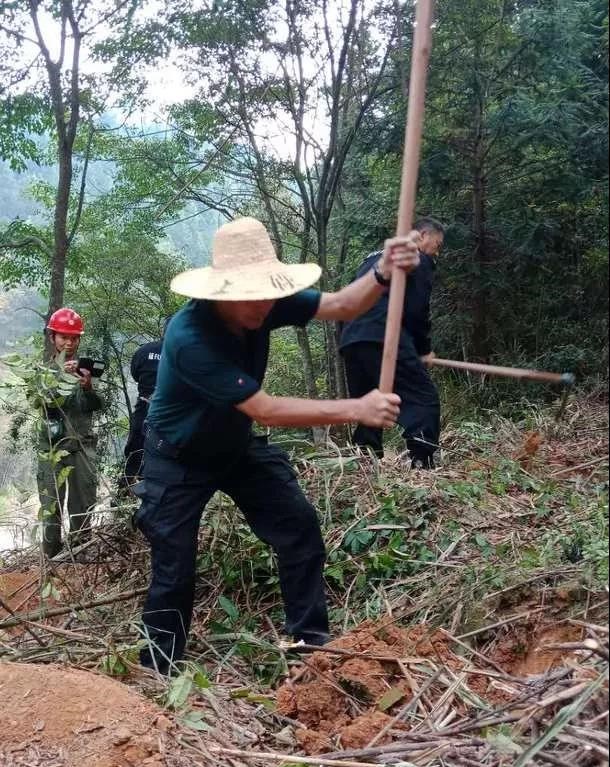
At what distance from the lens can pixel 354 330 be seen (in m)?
5.34

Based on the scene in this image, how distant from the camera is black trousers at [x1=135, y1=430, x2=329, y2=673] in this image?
323 cm

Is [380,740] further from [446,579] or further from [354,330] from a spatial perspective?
[354,330]

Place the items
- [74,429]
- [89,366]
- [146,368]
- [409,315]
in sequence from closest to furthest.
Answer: [409,315]
[74,429]
[89,366]
[146,368]

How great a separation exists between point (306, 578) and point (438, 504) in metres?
1.04

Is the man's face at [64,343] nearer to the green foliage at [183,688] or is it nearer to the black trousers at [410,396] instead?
the black trousers at [410,396]

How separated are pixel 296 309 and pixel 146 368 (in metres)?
2.94

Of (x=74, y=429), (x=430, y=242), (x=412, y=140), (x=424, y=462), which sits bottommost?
(x=424, y=462)

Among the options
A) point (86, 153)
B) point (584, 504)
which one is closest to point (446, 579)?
point (584, 504)

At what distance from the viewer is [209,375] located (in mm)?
2762

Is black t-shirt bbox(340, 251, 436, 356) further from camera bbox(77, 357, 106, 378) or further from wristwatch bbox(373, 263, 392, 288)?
wristwatch bbox(373, 263, 392, 288)

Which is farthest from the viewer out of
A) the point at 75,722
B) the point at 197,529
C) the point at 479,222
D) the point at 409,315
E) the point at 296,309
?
the point at 479,222

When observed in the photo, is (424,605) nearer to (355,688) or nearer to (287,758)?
(355,688)

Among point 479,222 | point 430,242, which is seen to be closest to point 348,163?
point 479,222

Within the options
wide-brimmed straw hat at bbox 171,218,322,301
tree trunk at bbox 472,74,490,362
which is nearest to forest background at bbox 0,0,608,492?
tree trunk at bbox 472,74,490,362
